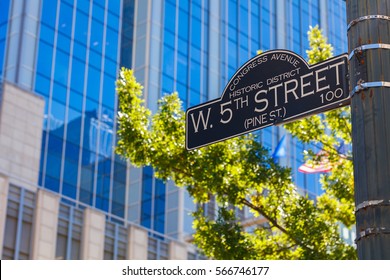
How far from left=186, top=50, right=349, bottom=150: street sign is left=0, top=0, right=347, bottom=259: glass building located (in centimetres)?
2524

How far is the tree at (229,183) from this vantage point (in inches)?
575

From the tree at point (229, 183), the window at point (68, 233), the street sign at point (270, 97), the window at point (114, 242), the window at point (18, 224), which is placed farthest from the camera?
the window at point (114, 242)

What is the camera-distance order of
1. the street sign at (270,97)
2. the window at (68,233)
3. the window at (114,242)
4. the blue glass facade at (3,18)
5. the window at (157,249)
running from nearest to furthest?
the street sign at (270,97)
the window at (68,233)
the window at (114,242)
the window at (157,249)
the blue glass facade at (3,18)

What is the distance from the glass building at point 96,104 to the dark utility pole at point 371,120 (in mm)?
26514

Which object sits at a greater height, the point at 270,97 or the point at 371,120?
the point at 270,97

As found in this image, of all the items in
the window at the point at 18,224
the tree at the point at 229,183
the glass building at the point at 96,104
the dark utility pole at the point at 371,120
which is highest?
the glass building at the point at 96,104

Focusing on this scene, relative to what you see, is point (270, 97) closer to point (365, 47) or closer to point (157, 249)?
point (365, 47)

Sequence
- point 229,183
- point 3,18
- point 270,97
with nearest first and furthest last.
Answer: point 270,97 → point 229,183 → point 3,18

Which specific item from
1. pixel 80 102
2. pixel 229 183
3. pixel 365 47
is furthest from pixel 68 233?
pixel 365 47

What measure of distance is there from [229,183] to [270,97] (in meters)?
8.59

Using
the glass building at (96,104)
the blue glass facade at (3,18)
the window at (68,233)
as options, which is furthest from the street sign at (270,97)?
the blue glass facade at (3,18)

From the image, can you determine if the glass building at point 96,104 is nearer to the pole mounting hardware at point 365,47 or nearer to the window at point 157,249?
the window at point 157,249

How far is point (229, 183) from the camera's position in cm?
1460

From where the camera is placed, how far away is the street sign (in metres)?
5.77
